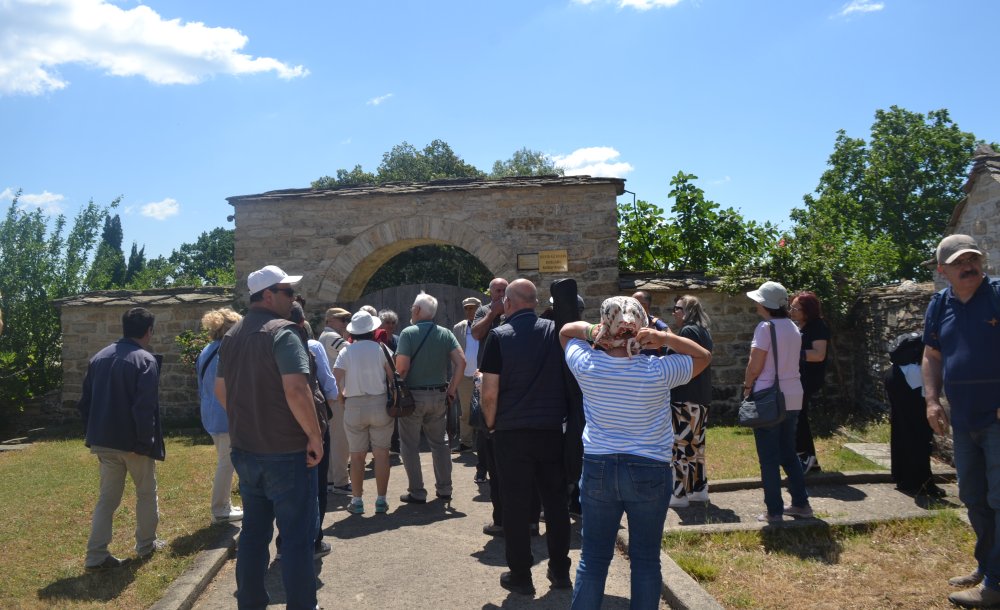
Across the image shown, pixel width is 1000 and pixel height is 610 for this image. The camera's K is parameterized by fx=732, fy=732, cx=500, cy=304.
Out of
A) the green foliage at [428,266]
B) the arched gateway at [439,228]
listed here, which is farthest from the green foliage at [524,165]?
the arched gateway at [439,228]

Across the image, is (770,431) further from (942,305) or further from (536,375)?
(536,375)

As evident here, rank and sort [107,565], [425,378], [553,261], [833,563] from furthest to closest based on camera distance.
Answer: [553,261] < [425,378] < [107,565] < [833,563]

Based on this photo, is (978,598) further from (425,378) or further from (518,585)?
(425,378)

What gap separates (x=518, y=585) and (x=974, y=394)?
9.34 ft

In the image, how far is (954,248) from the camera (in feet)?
13.6

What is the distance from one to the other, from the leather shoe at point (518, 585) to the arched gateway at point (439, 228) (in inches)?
294

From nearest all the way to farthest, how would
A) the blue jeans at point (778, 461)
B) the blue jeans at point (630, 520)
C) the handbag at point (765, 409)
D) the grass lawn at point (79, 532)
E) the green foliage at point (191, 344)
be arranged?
the blue jeans at point (630, 520) → the grass lawn at point (79, 532) → the handbag at point (765, 409) → the blue jeans at point (778, 461) → the green foliage at point (191, 344)

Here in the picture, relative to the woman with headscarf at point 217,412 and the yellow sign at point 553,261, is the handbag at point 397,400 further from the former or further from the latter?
the yellow sign at point 553,261

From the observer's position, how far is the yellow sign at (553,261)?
11961mm

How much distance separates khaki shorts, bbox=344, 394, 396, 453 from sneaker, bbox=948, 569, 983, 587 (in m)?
4.31

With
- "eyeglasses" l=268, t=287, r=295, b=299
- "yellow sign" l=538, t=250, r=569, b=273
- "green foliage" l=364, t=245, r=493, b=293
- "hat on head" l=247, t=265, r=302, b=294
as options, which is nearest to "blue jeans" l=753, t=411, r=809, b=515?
"eyeglasses" l=268, t=287, r=295, b=299

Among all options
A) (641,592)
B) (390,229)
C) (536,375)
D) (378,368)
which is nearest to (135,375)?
(378,368)

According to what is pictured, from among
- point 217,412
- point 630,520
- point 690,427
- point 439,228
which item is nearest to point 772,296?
point 690,427

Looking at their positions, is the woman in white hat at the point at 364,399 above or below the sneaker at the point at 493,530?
above
